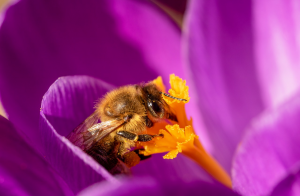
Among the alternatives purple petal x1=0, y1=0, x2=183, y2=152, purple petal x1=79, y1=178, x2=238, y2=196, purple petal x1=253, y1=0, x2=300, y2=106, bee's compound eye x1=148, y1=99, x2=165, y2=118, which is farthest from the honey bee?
purple petal x1=253, y1=0, x2=300, y2=106

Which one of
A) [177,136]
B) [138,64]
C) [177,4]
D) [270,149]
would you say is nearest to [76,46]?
[138,64]

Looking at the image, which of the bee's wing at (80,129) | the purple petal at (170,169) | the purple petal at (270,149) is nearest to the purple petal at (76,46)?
the bee's wing at (80,129)

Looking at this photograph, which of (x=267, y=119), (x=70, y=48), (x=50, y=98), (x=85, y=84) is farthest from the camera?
(x=70, y=48)

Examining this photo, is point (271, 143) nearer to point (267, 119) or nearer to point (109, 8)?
point (267, 119)

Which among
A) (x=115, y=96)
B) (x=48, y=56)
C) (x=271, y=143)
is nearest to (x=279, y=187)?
(x=271, y=143)

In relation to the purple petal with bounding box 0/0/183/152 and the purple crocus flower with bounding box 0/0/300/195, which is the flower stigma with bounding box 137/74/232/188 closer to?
the purple crocus flower with bounding box 0/0/300/195

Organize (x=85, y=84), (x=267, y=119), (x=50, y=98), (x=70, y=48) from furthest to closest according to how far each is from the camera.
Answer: (x=70, y=48) < (x=85, y=84) < (x=50, y=98) < (x=267, y=119)

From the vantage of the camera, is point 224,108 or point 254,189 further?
point 224,108
